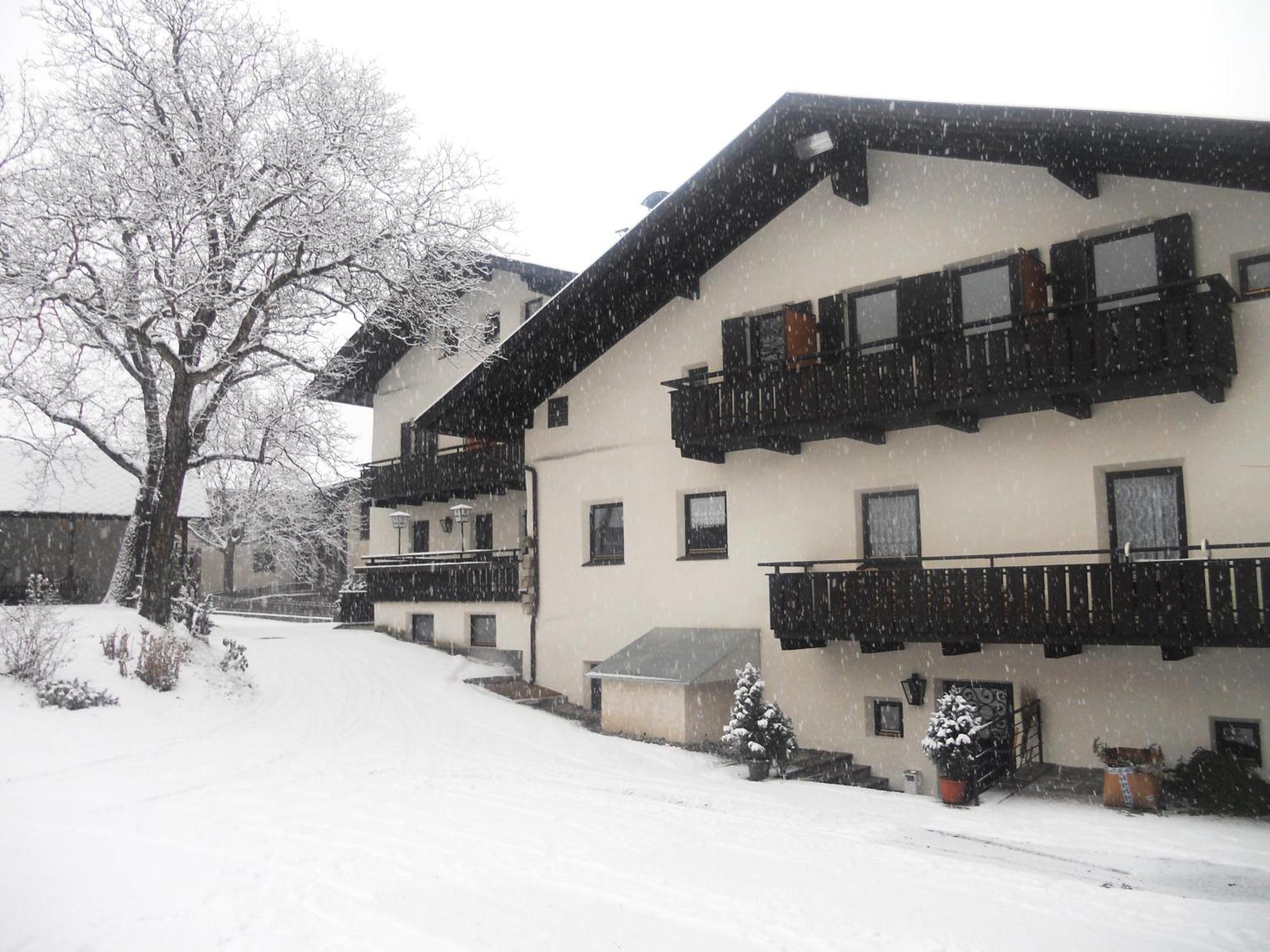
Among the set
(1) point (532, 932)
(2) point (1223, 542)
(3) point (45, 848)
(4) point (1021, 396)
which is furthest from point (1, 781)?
(2) point (1223, 542)

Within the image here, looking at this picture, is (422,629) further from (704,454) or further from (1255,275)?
(1255,275)

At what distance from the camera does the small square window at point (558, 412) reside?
21328mm

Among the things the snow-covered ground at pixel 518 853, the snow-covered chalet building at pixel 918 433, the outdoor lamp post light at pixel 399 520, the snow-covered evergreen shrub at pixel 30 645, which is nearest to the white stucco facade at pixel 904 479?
the snow-covered chalet building at pixel 918 433

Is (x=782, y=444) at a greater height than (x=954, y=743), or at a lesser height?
greater

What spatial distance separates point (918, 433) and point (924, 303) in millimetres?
2111

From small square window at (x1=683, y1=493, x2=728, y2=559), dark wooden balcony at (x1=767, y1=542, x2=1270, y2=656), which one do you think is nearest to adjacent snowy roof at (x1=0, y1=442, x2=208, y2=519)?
small square window at (x1=683, y1=493, x2=728, y2=559)

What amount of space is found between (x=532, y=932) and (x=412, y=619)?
70.2 feet

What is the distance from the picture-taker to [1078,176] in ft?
46.8

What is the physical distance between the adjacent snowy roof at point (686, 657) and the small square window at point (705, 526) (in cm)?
152

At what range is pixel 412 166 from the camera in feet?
68.9

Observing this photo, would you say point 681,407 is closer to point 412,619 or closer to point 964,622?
point 964,622

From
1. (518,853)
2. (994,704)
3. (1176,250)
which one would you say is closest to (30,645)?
(518,853)

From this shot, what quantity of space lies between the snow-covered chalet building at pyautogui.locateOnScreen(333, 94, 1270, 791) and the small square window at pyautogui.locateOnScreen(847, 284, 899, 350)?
0.15 feet

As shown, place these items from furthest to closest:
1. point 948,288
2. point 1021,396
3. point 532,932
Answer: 1. point 948,288
2. point 1021,396
3. point 532,932
